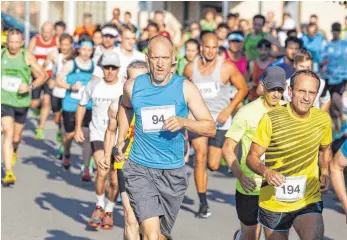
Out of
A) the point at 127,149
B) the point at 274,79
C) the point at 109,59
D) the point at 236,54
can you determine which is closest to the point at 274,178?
the point at 274,79

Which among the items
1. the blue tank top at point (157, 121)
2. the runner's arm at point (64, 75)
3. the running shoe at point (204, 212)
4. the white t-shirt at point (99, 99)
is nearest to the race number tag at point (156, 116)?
the blue tank top at point (157, 121)

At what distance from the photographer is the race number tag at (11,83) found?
12266 millimetres

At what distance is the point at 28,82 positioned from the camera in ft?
40.7

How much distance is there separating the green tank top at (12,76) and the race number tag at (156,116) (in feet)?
18.4

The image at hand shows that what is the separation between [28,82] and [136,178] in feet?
18.6

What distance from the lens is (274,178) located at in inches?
246

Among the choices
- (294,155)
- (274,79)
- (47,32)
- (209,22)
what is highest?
(209,22)

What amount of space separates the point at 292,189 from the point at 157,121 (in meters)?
1.02

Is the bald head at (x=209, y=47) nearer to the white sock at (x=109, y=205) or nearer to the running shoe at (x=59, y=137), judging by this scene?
the white sock at (x=109, y=205)

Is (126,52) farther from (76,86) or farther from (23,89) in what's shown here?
(23,89)

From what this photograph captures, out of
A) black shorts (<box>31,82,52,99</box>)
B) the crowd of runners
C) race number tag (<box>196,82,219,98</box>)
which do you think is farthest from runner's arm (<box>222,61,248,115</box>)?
black shorts (<box>31,82,52,99</box>)

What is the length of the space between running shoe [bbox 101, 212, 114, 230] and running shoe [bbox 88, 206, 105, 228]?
0.14ft

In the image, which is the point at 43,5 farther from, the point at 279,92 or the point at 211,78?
the point at 279,92

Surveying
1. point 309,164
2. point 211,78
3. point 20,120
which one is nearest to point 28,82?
point 20,120
